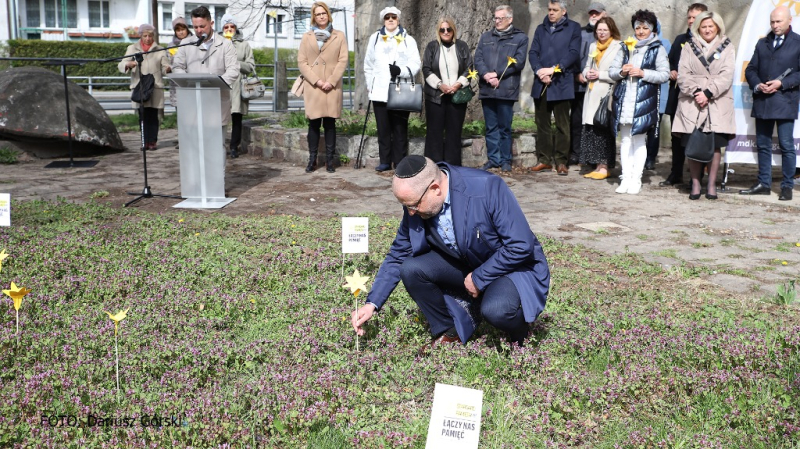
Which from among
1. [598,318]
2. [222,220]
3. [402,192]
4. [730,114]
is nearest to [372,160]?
[222,220]

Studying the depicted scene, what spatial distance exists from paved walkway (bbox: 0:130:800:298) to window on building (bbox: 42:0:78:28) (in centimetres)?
3348

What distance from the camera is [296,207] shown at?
27.8 feet

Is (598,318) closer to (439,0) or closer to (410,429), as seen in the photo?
(410,429)

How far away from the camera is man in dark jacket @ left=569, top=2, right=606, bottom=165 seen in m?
10.3

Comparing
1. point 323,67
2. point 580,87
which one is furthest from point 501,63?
point 323,67

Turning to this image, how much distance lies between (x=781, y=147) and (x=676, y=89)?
1333mm

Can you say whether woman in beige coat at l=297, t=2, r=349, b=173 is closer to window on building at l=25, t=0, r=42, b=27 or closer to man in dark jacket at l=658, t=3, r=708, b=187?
man in dark jacket at l=658, t=3, r=708, b=187

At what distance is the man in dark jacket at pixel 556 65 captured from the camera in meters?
10.1

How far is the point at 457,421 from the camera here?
2.88 m

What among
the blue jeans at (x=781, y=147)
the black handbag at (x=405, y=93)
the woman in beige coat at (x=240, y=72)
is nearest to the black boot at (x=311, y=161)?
the black handbag at (x=405, y=93)

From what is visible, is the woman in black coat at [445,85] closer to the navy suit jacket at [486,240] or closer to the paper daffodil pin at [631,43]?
the paper daffodil pin at [631,43]

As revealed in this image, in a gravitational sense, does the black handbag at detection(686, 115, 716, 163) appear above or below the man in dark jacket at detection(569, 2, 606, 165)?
below

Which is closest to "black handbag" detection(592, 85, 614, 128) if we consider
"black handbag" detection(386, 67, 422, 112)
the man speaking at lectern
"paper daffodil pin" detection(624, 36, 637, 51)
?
"paper daffodil pin" detection(624, 36, 637, 51)

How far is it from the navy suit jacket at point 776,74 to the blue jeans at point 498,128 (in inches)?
110
